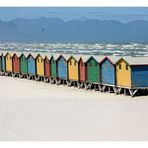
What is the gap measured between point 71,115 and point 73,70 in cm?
1184

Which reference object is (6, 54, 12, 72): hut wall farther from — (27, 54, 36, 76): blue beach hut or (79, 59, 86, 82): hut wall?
(79, 59, 86, 82): hut wall

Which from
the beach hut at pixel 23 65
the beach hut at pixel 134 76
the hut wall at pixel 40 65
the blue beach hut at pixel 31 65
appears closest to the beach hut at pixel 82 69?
the beach hut at pixel 134 76

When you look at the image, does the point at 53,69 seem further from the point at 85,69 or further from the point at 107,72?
the point at 107,72

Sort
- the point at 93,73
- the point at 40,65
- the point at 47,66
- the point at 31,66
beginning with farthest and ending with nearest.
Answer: the point at 31,66 < the point at 40,65 < the point at 47,66 < the point at 93,73

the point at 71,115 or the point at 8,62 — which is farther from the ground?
the point at 8,62

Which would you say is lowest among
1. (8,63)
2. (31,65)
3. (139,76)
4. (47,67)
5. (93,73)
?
(139,76)

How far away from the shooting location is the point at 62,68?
115ft

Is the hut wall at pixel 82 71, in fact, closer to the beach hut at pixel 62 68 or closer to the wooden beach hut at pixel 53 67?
the beach hut at pixel 62 68

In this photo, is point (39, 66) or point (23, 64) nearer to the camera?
point (39, 66)

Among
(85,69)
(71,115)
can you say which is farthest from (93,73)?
(71,115)

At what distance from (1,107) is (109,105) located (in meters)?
5.01

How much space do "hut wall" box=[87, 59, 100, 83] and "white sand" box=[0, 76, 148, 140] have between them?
3.15 ft

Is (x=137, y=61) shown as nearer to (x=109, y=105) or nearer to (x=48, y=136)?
(x=109, y=105)

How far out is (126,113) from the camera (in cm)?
2200
